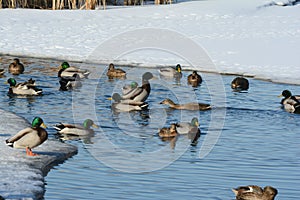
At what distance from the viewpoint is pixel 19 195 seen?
8.38m

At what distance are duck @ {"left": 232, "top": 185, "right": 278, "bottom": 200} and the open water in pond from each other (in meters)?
0.30

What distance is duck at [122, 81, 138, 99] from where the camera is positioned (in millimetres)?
15953

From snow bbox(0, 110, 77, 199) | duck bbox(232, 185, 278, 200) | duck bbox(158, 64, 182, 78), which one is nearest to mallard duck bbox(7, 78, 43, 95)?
snow bbox(0, 110, 77, 199)

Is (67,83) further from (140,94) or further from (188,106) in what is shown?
(188,106)

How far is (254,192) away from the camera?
8.77 m

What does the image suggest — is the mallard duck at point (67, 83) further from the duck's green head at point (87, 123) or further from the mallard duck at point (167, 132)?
the mallard duck at point (167, 132)

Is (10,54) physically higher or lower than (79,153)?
higher

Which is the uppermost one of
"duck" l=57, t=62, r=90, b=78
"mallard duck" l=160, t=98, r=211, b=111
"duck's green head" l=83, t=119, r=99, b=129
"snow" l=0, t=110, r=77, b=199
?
"duck" l=57, t=62, r=90, b=78

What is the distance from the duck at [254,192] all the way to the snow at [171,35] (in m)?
10.3

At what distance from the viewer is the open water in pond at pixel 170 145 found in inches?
365

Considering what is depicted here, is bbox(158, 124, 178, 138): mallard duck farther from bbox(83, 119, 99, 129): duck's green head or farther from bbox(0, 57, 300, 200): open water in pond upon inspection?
bbox(83, 119, 99, 129): duck's green head

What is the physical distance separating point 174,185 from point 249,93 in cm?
821

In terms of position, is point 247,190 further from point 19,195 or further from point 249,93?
point 249,93

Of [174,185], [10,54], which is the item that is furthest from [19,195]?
[10,54]
